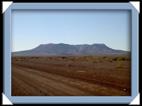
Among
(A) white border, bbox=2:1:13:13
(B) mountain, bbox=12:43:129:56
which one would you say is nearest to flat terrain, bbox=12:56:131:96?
(B) mountain, bbox=12:43:129:56

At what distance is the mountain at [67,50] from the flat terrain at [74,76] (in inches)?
4.4

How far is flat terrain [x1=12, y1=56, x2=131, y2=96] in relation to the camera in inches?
2916

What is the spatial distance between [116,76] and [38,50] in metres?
1.86

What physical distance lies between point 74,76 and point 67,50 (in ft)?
2.04

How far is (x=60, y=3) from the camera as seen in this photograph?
73938 millimetres

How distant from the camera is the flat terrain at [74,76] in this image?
243 ft

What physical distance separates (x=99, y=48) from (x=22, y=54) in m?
1.75

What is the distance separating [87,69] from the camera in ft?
244

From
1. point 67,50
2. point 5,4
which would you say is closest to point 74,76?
point 67,50

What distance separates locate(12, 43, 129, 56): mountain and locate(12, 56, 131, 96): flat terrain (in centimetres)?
11

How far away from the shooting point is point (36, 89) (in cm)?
7412

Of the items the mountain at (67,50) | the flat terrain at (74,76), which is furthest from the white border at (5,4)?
the flat terrain at (74,76)

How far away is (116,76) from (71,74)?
41.9 inches

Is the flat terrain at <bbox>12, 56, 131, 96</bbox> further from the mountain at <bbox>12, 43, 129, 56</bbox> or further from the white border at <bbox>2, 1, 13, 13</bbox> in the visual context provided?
the white border at <bbox>2, 1, 13, 13</bbox>
